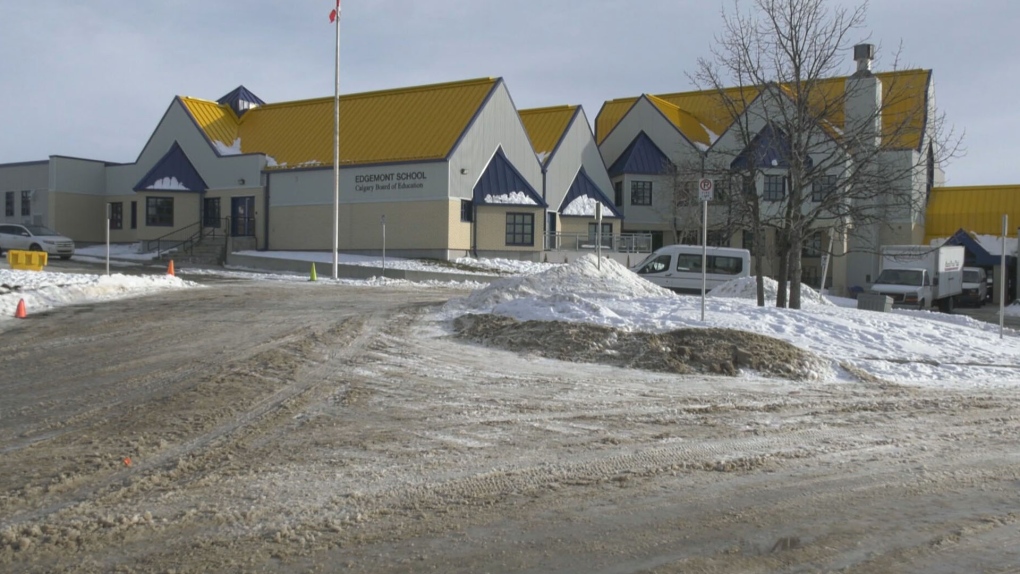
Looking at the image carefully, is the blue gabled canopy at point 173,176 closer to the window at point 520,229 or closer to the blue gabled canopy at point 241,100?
the blue gabled canopy at point 241,100

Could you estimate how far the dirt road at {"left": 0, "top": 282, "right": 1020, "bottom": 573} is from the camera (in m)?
5.04

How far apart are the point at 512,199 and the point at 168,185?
60.4 feet

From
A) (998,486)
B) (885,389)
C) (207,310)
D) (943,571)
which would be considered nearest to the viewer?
(943,571)

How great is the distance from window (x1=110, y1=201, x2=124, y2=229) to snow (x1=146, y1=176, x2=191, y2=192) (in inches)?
188

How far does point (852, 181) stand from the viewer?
18.4 meters

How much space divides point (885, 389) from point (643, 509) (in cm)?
673

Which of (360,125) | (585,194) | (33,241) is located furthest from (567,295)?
(33,241)

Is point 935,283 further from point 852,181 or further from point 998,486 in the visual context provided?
point 998,486

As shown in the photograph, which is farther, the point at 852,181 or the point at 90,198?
the point at 90,198

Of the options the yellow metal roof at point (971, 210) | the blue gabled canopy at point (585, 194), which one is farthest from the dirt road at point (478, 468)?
the yellow metal roof at point (971, 210)

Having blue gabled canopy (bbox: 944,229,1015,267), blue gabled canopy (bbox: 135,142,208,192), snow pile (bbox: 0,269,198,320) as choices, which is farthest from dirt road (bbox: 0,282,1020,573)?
blue gabled canopy (bbox: 944,229,1015,267)

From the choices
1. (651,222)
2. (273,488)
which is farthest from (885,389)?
(651,222)

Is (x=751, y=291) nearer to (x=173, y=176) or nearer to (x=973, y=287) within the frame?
(x=973, y=287)

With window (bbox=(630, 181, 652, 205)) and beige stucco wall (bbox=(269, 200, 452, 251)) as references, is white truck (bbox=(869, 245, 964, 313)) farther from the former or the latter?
beige stucco wall (bbox=(269, 200, 452, 251))
